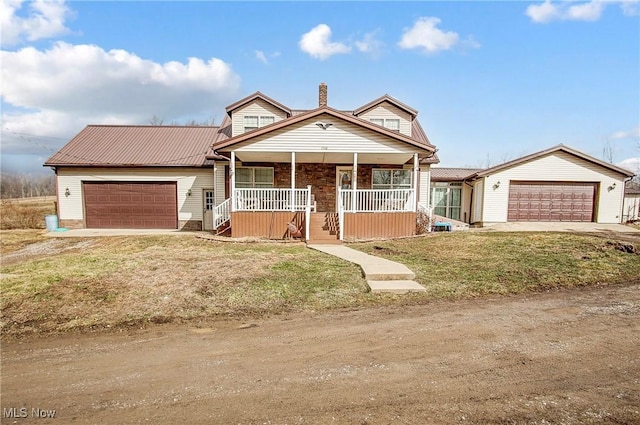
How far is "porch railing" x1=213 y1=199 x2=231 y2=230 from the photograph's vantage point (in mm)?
14164

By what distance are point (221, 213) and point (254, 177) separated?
8.60ft

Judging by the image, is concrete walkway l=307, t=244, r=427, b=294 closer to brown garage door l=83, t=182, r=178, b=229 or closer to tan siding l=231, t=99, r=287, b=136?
tan siding l=231, t=99, r=287, b=136

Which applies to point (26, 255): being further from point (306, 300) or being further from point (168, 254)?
point (306, 300)

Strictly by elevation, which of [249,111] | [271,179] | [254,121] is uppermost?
[249,111]

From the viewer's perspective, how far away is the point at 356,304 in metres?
5.57

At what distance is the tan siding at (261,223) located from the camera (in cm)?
1254

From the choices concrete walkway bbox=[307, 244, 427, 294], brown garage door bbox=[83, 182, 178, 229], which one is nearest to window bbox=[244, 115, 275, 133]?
brown garage door bbox=[83, 182, 178, 229]

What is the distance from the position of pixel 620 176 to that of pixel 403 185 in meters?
11.0

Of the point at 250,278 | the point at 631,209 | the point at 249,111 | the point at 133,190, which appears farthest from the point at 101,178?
the point at 631,209

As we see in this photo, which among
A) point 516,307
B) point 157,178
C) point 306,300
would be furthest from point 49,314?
point 157,178

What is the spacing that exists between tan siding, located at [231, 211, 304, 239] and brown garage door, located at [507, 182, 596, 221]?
1197 centimetres

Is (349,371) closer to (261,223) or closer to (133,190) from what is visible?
(261,223)

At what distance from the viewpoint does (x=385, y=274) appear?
6910 mm

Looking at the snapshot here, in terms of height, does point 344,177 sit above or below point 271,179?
above
